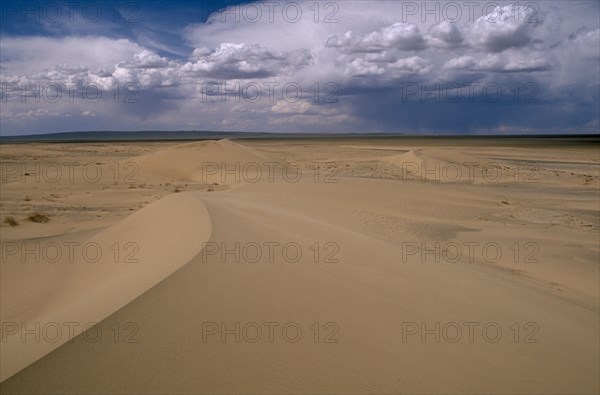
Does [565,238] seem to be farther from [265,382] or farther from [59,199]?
[59,199]

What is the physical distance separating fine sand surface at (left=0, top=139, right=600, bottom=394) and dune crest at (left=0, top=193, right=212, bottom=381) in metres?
0.04

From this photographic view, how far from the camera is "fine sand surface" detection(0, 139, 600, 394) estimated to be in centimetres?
334

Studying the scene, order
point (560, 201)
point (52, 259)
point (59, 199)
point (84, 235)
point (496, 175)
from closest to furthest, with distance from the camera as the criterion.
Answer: point (52, 259) → point (84, 235) → point (59, 199) → point (560, 201) → point (496, 175)

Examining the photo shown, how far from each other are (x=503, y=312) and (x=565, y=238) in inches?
262

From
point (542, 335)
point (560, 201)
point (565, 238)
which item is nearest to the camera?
point (542, 335)

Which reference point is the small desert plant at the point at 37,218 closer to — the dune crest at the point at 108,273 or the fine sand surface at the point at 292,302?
the fine sand surface at the point at 292,302

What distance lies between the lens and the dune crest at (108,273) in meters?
3.93

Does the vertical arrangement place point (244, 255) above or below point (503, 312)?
above

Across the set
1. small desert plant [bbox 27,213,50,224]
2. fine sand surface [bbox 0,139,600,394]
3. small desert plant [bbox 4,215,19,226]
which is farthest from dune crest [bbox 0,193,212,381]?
small desert plant [bbox 27,213,50,224]

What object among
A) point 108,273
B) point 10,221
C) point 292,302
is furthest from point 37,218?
point 292,302

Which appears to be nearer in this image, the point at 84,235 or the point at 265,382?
the point at 265,382

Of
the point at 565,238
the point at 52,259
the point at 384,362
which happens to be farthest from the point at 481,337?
the point at 565,238

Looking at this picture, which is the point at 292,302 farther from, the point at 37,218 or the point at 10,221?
the point at 37,218

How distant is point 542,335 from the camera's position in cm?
472
